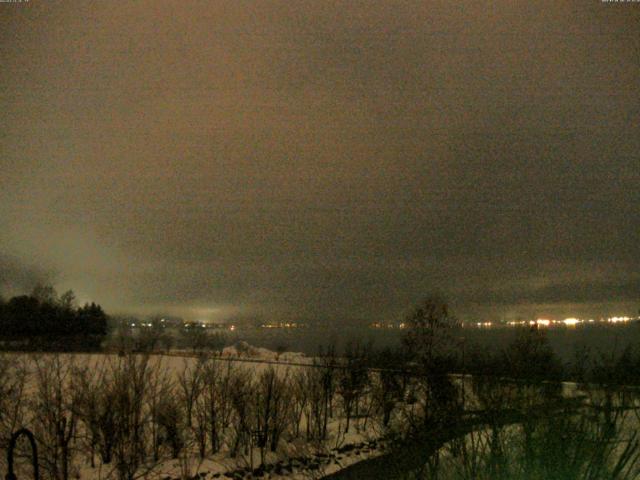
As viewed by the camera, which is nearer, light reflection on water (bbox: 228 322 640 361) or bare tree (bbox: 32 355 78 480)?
bare tree (bbox: 32 355 78 480)

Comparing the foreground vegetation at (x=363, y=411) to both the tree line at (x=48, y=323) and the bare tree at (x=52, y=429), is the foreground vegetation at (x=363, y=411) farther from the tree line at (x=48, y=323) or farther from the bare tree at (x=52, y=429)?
Result: the tree line at (x=48, y=323)

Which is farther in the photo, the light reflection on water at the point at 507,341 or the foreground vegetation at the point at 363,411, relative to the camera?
the light reflection on water at the point at 507,341

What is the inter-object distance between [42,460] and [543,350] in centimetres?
1903

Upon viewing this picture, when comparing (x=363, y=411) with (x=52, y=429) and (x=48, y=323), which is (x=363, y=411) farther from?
(x=48, y=323)

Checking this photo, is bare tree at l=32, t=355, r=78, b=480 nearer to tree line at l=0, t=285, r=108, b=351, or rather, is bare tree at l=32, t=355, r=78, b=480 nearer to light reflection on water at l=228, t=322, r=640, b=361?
light reflection on water at l=228, t=322, r=640, b=361

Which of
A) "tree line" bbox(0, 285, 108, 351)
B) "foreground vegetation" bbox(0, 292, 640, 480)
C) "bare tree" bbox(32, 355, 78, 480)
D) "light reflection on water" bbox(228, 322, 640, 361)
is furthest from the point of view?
"tree line" bbox(0, 285, 108, 351)

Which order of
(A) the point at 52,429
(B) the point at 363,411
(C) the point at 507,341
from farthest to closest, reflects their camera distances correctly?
(C) the point at 507,341, (B) the point at 363,411, (A) the point at 52,429

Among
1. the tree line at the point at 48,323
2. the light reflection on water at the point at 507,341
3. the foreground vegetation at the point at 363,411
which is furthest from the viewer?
the tree line at the point at 48,323

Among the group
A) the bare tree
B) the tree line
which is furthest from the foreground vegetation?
the tree line

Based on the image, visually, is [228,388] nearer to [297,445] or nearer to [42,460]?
[297,445]

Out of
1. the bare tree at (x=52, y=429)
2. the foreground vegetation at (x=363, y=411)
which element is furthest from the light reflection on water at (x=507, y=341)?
the bare tree at (x=52, y=429)

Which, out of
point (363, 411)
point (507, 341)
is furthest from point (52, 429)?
point (507, 341)

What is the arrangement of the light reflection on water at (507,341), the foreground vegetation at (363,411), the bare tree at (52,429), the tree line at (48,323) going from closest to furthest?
the foreground vegetation at (363,411)
the bare tree at (52,429)
the light reflection on water at (507,341)
the tree line at (48,323)

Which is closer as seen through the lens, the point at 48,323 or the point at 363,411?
the point at 363,411
